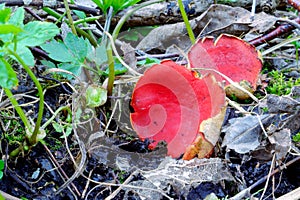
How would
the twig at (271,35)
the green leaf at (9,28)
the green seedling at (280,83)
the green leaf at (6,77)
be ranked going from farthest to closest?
the twig at (271,35) → the green seedling at (280,83) → the green leaf at (6,77) → the green leaf at (9,28)

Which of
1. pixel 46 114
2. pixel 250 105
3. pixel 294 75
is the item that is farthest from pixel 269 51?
pixel 46 114

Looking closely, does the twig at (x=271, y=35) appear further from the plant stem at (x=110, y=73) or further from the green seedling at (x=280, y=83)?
the plant stem at (x=110, y=73)

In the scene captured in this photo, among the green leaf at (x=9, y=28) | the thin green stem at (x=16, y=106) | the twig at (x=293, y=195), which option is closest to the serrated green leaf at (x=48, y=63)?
the thin green stem at (x=16, y=106)

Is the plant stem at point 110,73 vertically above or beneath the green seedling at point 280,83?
above

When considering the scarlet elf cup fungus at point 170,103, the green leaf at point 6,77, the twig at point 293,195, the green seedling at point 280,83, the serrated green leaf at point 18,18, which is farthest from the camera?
the green seedling at point 280,83

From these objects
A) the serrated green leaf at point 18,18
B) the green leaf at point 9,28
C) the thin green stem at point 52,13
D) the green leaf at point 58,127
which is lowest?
the green leaf at point 58,127

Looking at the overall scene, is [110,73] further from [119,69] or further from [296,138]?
[296,138]

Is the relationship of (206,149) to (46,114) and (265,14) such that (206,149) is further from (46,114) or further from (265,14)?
(265,14)
